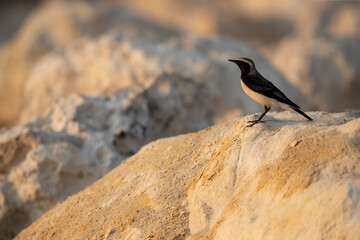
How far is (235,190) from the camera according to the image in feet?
13.6

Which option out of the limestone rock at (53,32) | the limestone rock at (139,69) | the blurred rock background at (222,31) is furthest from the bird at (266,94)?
the limestone rock at (53,32)

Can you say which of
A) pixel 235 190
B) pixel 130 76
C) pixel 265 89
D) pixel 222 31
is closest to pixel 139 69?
pixel 130 76

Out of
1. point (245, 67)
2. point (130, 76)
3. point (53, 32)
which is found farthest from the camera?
point (53, 32)

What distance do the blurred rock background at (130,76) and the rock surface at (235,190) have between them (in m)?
1.29

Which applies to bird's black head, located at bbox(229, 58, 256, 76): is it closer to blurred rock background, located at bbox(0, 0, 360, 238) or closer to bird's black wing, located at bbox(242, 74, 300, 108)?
bird's black wing, located at bbox(242, 74, 300, 108)

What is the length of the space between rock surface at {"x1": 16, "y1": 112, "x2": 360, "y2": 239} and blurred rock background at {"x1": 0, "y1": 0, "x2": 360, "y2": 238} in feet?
4.25

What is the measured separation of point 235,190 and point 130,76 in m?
6.94

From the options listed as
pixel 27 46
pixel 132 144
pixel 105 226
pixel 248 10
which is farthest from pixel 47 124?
pixel 248 10

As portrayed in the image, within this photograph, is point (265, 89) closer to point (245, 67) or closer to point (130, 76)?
point (245, 67)

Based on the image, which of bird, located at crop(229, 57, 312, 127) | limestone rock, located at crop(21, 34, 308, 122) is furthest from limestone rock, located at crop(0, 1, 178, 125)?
bird, located at crop(229, 57, 312, 127)

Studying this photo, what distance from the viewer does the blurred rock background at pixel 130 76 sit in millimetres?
7078

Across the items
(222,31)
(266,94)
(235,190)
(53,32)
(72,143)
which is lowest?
(235,190)

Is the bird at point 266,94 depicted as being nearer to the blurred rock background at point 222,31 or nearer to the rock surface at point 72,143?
the rock surface at point 72,143

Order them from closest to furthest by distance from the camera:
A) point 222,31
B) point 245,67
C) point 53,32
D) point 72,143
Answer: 1. point 245,67
2. point 72,143
3. point 53,32
4. point 222,31
